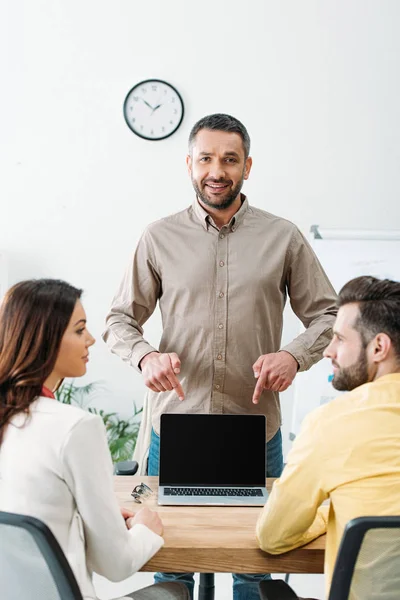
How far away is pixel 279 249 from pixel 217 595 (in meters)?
1.70

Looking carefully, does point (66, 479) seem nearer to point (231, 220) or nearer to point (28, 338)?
point (28, 338)

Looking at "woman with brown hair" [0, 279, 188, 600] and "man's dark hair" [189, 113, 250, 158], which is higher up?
"man's dark hair" [189, 113, 250, 158]

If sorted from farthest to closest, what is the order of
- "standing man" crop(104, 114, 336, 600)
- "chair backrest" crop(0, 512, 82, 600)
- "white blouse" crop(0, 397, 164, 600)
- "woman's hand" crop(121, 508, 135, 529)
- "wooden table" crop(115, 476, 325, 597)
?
"standing man" crop(104, 114, 336, 600) < "woman's hand" crop(121, 508, 135, 529) < "wooden table" crop(115, 476, 325, 597) < "white blouse" crop(0, 397, 164, 600) < "chair backrest" crop(0, 512, 82, 600)

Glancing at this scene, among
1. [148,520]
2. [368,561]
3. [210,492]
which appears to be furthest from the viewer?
[210,492]

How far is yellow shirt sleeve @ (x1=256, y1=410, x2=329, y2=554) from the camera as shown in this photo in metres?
1.38

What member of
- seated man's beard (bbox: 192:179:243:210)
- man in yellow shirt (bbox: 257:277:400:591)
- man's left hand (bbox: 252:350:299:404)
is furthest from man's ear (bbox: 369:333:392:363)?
seated man's beard (bbox: 192:179:243:210)

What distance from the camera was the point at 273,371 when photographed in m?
1.97

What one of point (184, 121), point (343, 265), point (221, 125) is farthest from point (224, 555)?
point (184, 121)

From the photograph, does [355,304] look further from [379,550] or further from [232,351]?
[232,351]

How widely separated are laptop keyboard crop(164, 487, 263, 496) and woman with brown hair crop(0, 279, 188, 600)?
0.33 m

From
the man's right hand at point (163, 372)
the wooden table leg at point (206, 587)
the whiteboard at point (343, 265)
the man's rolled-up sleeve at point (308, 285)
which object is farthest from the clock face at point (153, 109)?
the wooden table leg at point (206, 587)

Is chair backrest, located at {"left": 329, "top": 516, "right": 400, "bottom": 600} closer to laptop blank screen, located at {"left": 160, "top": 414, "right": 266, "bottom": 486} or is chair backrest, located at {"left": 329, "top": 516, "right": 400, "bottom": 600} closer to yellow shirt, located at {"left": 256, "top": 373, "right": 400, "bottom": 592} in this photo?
yellow shirt, located at {"left": 256, "top": 373, "right": 400, "bottom": 592}

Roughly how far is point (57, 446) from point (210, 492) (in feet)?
2.30

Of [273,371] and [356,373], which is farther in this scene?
[273,371]
